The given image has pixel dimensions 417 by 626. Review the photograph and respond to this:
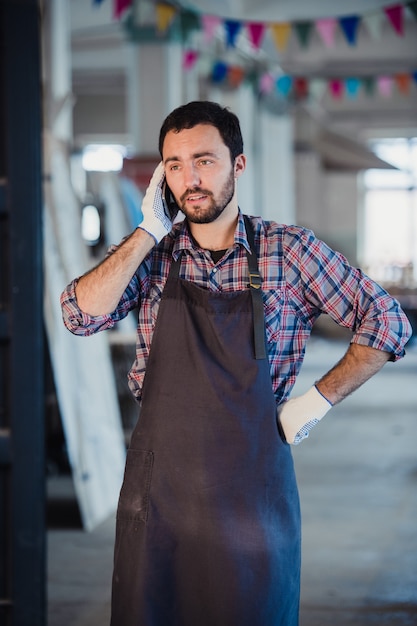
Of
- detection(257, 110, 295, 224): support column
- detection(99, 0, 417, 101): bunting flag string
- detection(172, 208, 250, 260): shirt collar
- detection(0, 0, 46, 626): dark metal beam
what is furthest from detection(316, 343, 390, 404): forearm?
detection(257, 110, 295, 224): support column

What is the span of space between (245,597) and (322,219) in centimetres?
1442

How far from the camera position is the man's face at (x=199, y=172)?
6.35 feet

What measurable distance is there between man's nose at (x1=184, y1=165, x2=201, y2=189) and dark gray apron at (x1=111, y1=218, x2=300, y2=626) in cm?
23

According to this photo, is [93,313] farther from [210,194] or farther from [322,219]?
[322,219]

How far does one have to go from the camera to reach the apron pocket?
1907mm

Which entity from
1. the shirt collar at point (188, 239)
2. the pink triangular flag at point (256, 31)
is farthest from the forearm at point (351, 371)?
the pink triangular flag at point (256, 31)

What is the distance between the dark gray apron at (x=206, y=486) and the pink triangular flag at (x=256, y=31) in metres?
5.88

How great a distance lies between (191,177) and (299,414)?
0.57 m

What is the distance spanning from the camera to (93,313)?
195 cm

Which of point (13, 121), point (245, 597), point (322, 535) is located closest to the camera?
point (245, 597)

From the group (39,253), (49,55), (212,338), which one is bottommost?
(212,338)

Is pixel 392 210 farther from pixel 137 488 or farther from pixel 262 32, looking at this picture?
pixel 137 488

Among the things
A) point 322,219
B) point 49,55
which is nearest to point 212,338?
point 49,55

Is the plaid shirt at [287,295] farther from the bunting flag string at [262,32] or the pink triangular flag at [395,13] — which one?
the pink triangular flag at [395,13]
